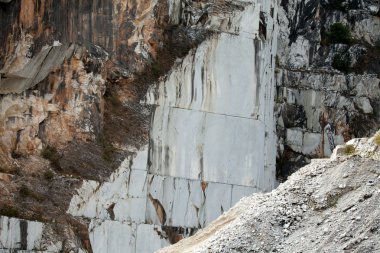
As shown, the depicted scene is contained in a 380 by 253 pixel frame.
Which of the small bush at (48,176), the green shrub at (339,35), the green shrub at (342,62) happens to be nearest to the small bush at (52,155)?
the small bush at (48,176)

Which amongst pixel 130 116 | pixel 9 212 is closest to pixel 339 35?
pixel 130 116

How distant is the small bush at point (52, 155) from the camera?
46906 millimetres

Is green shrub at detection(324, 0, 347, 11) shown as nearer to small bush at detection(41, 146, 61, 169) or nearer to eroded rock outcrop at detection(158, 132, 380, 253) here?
small bush at detection(41, 146, 61, 169)

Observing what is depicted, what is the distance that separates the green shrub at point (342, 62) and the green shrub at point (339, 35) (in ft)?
3.82

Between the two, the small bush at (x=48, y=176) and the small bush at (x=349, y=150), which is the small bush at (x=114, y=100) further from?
the small bush at (x=349, y=150)

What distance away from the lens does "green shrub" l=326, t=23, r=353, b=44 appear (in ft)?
213

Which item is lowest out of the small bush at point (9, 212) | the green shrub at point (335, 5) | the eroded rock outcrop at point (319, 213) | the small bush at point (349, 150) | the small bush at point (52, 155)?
the small bush at point (9, 212)

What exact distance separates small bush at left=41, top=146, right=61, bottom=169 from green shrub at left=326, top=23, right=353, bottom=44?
2262 centimetres

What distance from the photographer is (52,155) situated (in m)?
47.3

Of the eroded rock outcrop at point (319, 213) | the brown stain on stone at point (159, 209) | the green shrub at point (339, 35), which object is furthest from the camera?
the green shrub at point (339, 35)

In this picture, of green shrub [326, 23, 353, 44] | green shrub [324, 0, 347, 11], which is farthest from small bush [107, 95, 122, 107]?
green shrub [324, 0, 347, 11]

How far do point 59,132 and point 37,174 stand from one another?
247 cm

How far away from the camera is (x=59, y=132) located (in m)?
48.1

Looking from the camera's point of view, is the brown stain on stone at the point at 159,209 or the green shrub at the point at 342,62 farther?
the green shrub at the point at 342,62
